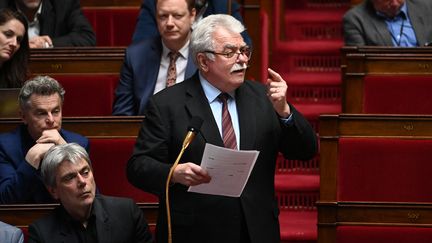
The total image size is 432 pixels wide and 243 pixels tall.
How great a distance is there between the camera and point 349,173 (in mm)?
1278

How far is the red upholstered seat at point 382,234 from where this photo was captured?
1.24 meters

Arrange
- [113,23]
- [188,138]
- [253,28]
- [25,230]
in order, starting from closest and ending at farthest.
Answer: [188,138]
[25,230]
[253,28]
[113,23]

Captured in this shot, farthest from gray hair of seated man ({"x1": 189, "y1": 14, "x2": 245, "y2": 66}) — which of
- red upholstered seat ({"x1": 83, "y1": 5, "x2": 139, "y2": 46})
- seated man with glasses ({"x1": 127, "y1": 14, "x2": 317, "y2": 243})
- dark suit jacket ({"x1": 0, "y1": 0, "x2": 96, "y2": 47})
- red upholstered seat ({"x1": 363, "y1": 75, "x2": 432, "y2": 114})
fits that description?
red upholstered seat ({"x1": 83, "y1": 5, "x2": 139, "y2": 46})

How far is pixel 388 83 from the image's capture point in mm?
1459

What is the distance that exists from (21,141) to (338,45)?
80 centimetres

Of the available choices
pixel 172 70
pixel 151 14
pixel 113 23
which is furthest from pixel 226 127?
pixel 113 23

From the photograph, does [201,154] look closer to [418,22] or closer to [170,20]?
[170,20]

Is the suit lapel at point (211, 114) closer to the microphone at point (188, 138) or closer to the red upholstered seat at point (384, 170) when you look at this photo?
the microphone at point (188, 138)

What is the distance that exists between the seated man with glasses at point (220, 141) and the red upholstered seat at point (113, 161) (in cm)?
25

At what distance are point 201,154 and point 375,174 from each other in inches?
12.1

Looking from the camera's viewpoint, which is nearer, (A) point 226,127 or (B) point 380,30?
(A) point 226,127

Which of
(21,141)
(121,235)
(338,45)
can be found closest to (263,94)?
(121,235)

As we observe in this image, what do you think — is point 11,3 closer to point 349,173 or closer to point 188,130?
point 349,173

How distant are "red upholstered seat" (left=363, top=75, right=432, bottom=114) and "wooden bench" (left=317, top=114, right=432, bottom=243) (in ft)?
0.58
